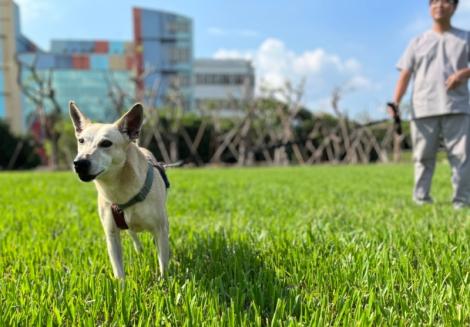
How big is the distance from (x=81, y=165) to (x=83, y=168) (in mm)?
17

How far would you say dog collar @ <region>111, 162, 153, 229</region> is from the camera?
7.70ft

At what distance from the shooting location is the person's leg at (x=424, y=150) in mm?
5188

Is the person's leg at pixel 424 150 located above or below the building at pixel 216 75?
below

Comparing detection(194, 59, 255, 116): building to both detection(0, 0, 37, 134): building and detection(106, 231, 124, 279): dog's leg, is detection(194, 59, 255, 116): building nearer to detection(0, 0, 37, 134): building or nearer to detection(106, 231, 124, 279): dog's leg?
detection(0, 0, 37, 134): building

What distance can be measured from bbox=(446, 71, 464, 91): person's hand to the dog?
12.4 feet

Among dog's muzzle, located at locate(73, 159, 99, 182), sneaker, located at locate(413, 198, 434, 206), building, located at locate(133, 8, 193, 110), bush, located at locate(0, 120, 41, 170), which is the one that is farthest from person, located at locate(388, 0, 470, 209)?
building, located at locate(133, 8, 193, 110)

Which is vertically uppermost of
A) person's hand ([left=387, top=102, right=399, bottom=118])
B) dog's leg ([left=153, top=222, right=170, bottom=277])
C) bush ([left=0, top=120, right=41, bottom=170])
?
person's hand ([left=387, top=102, right=399, bottom=118])

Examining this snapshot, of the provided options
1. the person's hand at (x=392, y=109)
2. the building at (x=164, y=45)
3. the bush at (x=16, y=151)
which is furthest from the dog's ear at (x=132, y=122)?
the building at (x=164, y=45)

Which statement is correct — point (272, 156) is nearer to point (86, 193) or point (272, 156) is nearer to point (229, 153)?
point (229, 153)

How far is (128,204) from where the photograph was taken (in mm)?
2346

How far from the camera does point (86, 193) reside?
757 cm

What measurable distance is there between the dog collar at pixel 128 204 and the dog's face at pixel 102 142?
202 millimetres

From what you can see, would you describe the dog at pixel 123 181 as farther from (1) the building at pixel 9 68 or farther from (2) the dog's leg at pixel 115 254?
(1) the building at pixel 9 68

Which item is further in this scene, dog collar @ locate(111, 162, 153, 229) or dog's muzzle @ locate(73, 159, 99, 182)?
dog collar @ locate(111, 162, 153, 229)
